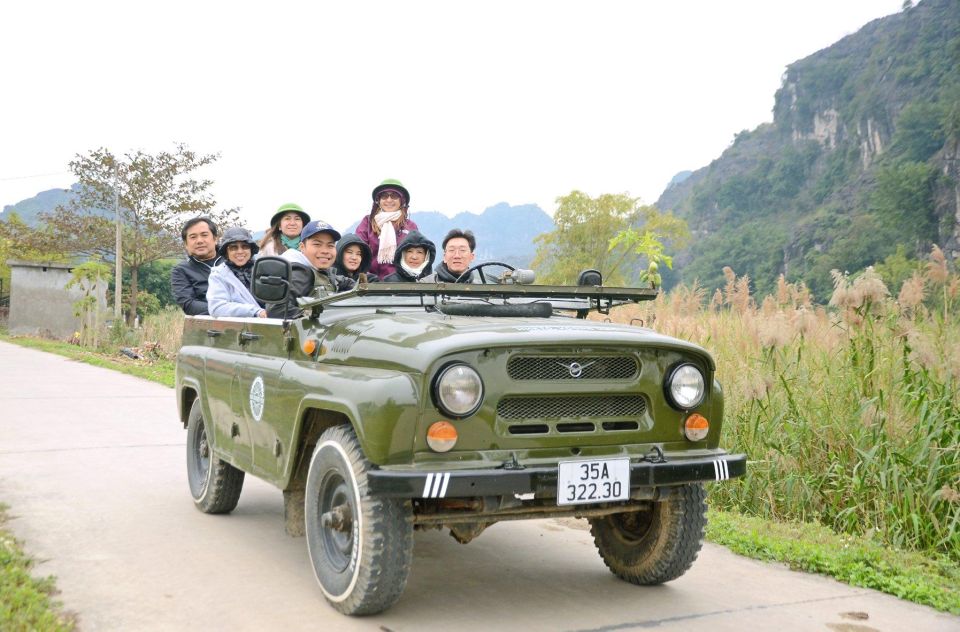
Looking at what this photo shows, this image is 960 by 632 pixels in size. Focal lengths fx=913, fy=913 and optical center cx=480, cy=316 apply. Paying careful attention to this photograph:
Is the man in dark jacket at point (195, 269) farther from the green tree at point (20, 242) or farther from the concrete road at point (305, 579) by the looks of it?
the green tree at point (20, 242)

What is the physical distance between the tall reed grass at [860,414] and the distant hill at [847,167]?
66.4m

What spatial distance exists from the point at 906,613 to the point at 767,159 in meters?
134

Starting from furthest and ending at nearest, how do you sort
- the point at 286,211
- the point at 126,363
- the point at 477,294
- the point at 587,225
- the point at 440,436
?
the point at 587,225 < the point at 126,363 < the point at 286,211 < the point at 477,294 < the point at 440,436

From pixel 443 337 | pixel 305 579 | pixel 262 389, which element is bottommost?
pixel 305 579

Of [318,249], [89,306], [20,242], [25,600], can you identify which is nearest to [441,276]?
[318,249]

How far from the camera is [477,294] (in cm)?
460

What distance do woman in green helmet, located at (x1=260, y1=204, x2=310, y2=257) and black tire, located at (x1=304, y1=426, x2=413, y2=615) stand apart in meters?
3.41

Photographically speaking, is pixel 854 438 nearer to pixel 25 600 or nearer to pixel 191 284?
pixel 25 600

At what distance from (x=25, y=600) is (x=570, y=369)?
2583mm

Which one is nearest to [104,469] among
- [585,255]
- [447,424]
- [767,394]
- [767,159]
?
[447,424]

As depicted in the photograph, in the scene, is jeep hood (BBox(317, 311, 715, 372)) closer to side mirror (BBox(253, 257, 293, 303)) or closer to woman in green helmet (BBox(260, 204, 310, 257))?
side mirror (BBox(253, 257, 293, 303))

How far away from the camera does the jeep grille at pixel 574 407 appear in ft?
12.8

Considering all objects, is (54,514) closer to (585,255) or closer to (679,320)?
(679,320)

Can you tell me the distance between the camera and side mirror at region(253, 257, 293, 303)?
453cm
